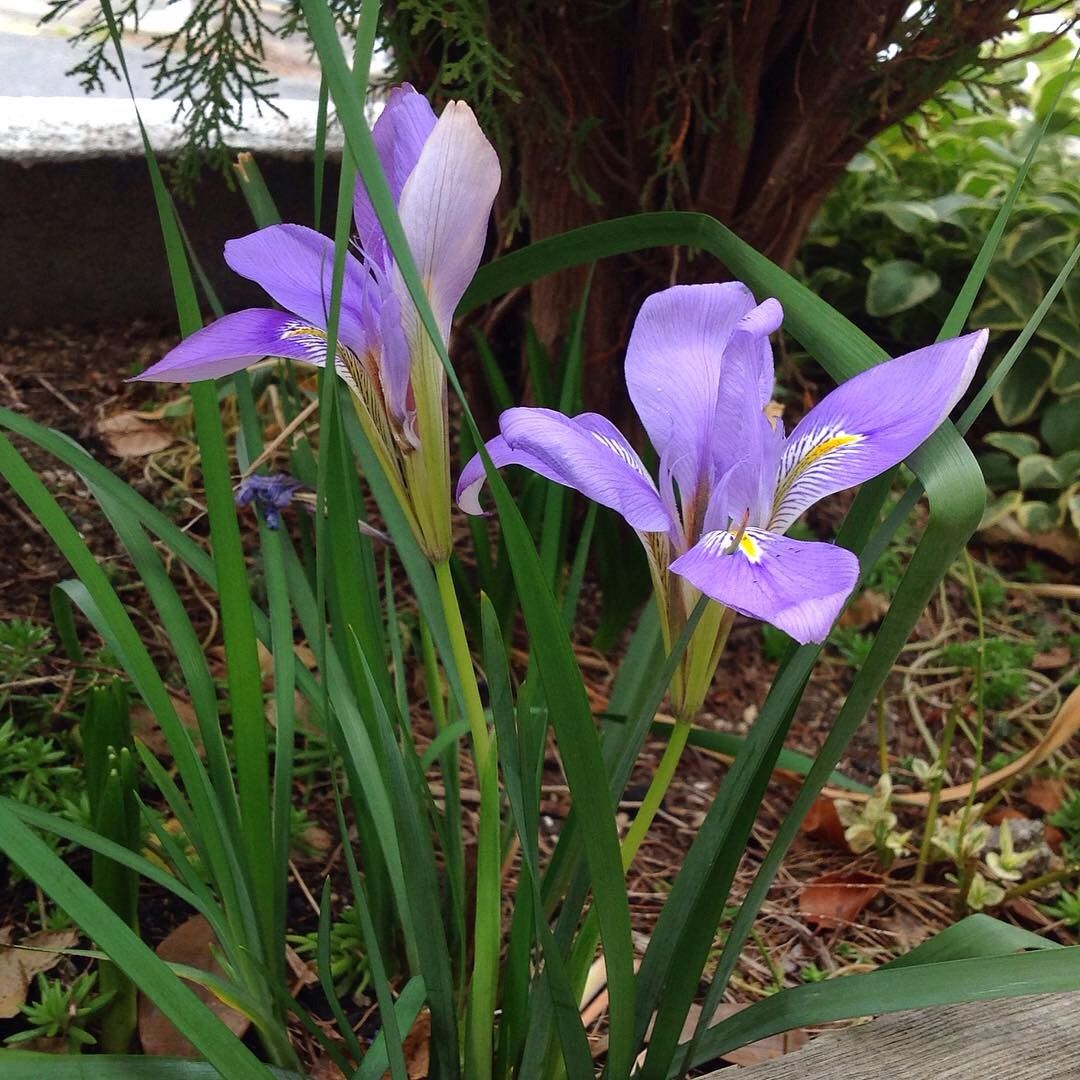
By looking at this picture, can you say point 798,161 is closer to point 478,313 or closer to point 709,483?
point 478,313

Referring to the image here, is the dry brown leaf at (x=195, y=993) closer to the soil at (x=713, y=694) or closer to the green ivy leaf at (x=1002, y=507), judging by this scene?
the soil at (x=713, y=694)

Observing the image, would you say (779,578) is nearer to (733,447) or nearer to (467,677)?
(733,447)

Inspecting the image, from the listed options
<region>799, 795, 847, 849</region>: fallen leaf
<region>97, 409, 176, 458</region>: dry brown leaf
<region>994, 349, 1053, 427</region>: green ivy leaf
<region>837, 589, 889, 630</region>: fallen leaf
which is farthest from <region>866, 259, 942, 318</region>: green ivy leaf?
<region>97, 409, 176, 458</region>: dry brown leaf

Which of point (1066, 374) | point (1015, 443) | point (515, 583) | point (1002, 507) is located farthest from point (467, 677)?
point (1066, 374)

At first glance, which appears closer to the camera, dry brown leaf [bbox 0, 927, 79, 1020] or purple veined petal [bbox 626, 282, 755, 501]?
purple veined petal [bbox 626, 282, 755, 501]

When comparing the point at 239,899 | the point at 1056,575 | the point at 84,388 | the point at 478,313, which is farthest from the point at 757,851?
the point at 84,388

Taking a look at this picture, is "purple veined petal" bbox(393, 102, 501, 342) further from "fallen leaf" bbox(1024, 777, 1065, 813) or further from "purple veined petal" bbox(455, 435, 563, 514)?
"fallen leaf" bbox(1024, 777, 1065, 813)

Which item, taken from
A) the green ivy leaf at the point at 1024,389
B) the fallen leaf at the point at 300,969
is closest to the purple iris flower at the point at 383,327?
the fallen leaf at the point at 300,969
